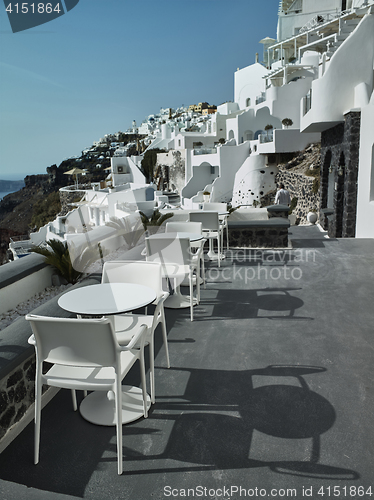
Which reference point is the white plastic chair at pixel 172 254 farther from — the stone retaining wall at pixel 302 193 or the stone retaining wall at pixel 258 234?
the stone retaining wall at pixel 302 193

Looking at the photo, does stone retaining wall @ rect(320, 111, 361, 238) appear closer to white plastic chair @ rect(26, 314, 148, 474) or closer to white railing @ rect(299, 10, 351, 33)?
white plastic chair @ rect(26, 314, 148, 474)

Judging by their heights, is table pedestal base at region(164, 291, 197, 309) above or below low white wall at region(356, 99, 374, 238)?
below

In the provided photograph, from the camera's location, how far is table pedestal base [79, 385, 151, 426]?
109 inches

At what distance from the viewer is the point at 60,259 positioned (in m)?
5.25

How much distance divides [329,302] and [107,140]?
135524mm

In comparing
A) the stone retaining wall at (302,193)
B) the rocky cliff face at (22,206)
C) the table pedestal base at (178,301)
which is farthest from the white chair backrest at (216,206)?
the rocky cliff face at (22,206)

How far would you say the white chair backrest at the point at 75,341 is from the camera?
215cm

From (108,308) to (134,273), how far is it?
898 mm

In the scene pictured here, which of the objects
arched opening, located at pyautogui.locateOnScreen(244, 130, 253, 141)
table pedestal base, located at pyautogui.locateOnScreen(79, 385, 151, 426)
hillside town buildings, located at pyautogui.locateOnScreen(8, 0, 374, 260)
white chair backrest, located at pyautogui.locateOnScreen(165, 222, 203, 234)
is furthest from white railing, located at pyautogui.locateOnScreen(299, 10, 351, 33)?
table pedestal base, located at pyautogui.locateOnScreen(79, 385, 151, 426)

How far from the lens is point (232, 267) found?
688 centimetres

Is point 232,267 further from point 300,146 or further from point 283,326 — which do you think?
point 300,146

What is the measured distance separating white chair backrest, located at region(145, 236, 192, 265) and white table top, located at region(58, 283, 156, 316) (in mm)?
1632

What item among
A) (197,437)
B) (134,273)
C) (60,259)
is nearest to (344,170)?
(60,259)

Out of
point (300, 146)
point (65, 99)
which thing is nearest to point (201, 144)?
point (300, 146)
